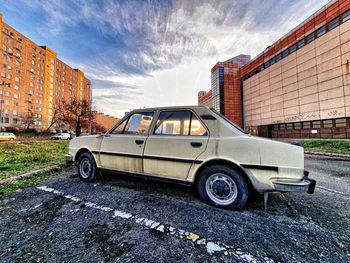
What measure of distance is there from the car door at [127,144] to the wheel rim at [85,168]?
1.71ft

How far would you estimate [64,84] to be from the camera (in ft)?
231

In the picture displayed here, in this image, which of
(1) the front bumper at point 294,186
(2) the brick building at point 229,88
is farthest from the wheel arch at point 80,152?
(2) the brick building at point 229,88

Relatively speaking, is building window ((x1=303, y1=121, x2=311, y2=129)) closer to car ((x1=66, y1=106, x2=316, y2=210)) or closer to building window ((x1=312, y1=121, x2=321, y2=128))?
building window ((x1=312, y1=121, x2=321, y2=128))

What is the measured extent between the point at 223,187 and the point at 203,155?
60 centimetres

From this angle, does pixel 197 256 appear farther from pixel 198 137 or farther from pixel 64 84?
pixel 64 84

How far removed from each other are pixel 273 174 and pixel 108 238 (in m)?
2.33

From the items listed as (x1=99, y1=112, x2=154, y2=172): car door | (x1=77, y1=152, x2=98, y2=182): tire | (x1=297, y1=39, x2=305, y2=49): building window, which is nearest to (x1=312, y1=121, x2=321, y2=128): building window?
(x1=297, y1=39, x2=305, y2=49): building window

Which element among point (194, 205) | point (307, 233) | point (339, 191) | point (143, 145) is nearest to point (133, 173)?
point (143, 145)

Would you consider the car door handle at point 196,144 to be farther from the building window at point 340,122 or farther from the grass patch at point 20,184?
the building window at point 340,122

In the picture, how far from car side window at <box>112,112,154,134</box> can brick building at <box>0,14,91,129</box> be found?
4688cm

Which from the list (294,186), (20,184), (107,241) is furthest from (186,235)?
(20,184)

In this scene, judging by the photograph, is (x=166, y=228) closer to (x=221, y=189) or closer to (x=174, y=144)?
(x=221, y=189)

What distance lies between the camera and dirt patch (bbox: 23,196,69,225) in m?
2.20

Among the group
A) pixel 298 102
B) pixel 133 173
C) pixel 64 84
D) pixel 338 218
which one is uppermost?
pixel 64 84
